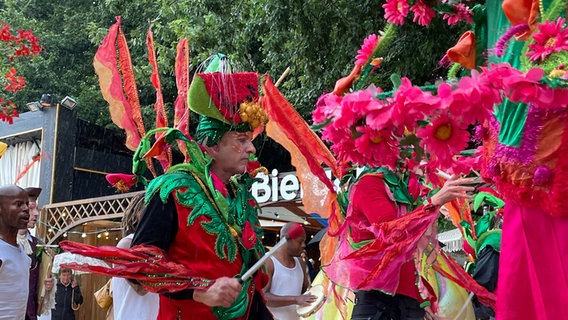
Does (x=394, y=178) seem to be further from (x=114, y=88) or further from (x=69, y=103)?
(x=69, y=103)

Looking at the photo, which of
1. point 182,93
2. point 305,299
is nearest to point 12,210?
point 182,93

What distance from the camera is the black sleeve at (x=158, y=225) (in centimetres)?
340

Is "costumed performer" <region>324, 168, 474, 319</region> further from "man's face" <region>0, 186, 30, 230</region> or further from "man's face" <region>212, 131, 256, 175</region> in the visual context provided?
"man's face" <region>0, 186, 30, 230</region>

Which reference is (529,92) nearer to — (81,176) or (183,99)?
(183,99)

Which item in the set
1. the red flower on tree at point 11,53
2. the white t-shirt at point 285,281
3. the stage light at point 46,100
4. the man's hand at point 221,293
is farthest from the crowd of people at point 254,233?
the stage light at point 46,100

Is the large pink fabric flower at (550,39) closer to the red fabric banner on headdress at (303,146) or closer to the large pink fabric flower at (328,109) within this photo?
the large pink fabric flower at (328,109)

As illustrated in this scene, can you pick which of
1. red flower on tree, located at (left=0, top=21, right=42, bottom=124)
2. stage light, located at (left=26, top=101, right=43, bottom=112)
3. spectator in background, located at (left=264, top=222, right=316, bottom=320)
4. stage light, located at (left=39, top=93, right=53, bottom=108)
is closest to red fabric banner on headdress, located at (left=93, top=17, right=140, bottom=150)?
spectator in background, located at (left=264, top=222, right=316, bottom=320)

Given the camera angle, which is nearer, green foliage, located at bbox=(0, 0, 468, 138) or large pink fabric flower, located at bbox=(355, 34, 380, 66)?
large pink fabric flower, located at bbox=(355, 34, 380, 66)

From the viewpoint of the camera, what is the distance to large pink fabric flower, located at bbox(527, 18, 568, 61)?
9.77ft

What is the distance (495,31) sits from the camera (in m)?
3.36

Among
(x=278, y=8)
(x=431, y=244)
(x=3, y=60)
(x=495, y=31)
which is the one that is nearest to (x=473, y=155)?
(x=431, y=244)

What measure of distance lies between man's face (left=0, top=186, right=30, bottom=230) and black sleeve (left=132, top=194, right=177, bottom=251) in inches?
88.5

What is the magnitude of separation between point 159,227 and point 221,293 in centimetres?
42

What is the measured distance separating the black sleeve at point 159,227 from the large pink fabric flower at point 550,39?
1.71m
